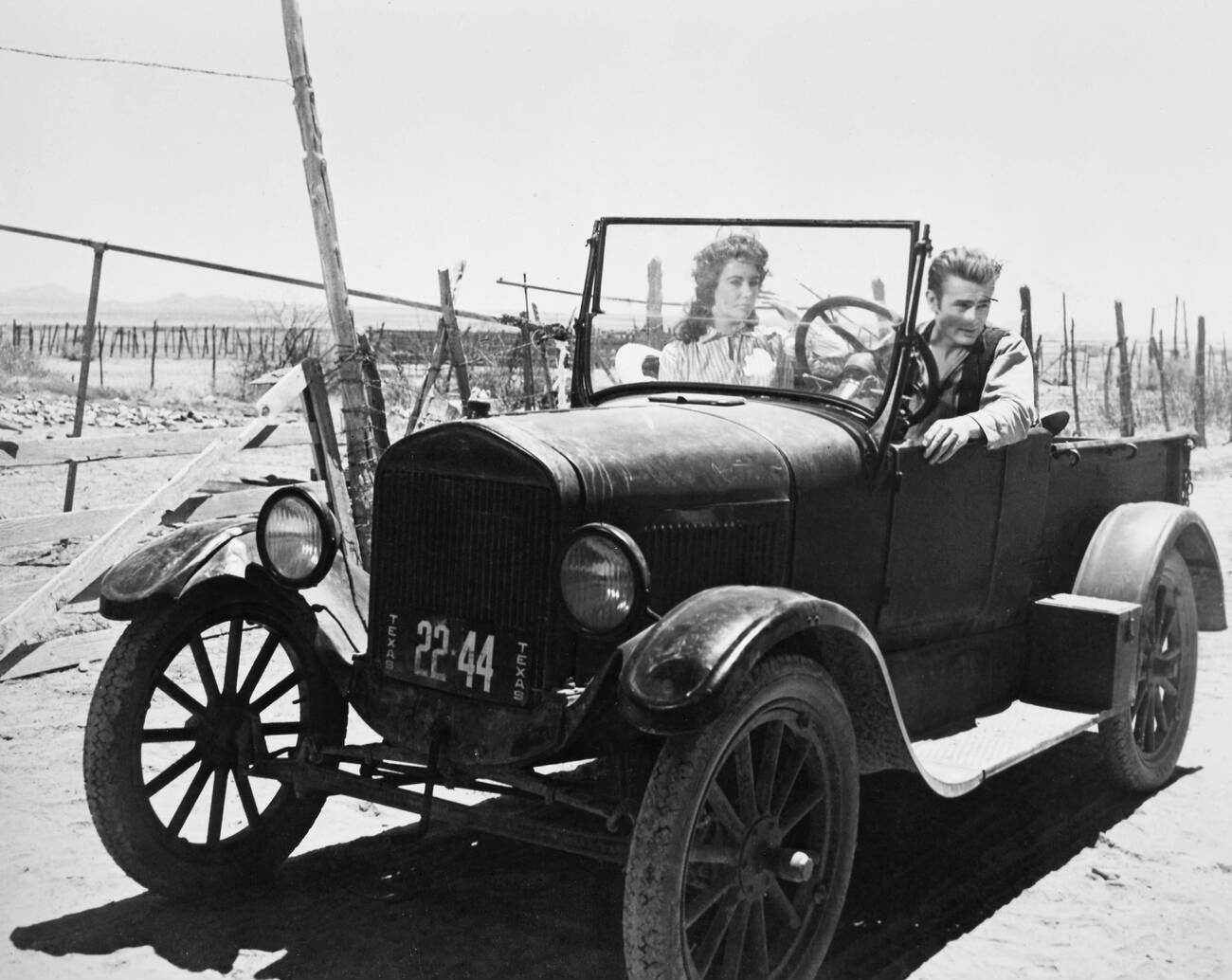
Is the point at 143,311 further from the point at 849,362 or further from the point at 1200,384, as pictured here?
the point at 849,362

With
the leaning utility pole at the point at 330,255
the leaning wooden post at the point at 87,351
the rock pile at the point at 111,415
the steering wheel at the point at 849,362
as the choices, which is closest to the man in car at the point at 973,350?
the steering wheel at the point at 849,362

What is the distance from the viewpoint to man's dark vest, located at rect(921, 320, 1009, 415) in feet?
15.4

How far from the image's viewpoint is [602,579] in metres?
3.26

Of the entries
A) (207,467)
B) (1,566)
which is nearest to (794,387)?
(207,467)

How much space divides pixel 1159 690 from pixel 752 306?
2329mm

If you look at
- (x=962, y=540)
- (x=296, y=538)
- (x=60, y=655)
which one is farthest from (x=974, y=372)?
(x=60, y=655)

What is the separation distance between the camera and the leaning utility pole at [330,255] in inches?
279

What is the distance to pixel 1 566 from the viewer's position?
8453mm

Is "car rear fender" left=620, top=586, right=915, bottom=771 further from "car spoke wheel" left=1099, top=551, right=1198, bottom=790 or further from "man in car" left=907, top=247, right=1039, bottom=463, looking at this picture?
"car spoke wheel" left=1099, top=551, right=1198, bottom=790

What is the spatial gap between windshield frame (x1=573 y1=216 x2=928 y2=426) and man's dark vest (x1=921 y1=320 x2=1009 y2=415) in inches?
21.7

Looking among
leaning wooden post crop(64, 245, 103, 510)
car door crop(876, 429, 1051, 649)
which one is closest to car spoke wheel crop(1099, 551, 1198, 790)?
car door crop(876, 429, 1051, 649)

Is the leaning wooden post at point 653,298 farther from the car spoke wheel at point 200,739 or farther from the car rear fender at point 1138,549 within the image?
the car rear fender at point 1138,549

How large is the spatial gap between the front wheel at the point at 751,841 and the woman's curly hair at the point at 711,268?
1.45 metres

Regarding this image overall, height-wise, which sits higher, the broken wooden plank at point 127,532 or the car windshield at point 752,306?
the car windshield at point 752,306
